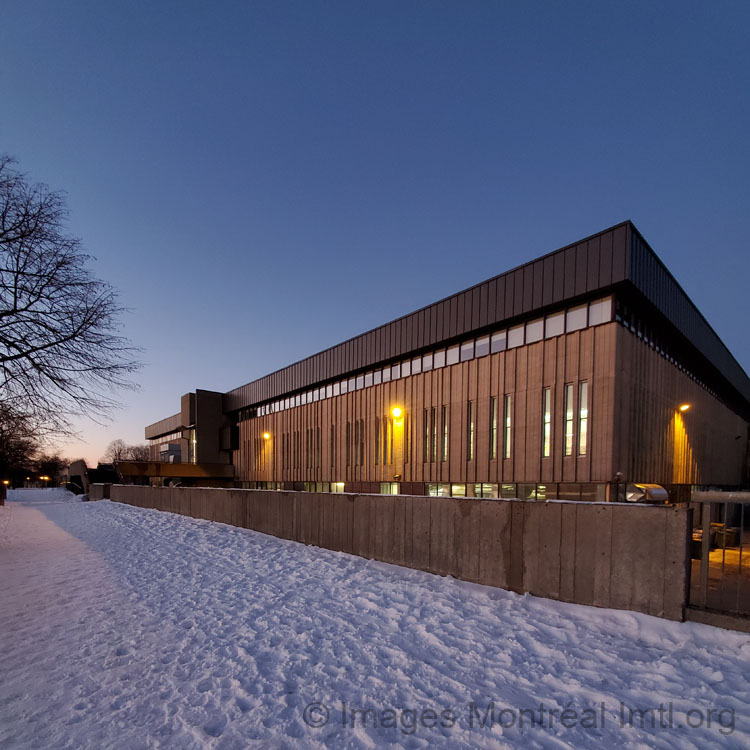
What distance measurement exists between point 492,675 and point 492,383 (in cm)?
1437

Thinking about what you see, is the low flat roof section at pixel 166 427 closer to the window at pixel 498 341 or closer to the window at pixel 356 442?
the window at pixel 356 442

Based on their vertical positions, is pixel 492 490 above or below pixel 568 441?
below

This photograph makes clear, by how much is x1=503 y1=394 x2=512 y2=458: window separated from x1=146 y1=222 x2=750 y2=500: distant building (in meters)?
0.08

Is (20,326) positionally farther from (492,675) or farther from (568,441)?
(568,441)

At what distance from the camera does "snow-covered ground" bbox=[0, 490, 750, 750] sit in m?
3.14

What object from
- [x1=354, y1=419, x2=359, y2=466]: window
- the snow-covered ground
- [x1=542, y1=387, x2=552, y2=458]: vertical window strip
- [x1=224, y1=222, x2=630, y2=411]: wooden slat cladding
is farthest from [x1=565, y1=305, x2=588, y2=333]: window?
[x1=354, y1=419, x2=359, y2=466]: window

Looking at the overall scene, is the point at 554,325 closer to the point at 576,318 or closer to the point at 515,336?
the point at 576,318

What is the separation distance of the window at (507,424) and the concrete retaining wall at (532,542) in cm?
896

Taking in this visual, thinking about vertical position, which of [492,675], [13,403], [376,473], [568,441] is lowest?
[376,473]

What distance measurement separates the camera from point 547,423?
51.4 ft

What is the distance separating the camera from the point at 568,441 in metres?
15.1

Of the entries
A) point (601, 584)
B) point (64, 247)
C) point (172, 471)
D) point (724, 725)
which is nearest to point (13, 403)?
point (64, 247)

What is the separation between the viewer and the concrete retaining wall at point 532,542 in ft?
17.3

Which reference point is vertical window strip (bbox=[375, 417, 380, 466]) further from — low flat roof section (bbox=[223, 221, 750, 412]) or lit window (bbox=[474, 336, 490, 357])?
lit window (bbox=[474, 336, 490, 357])
